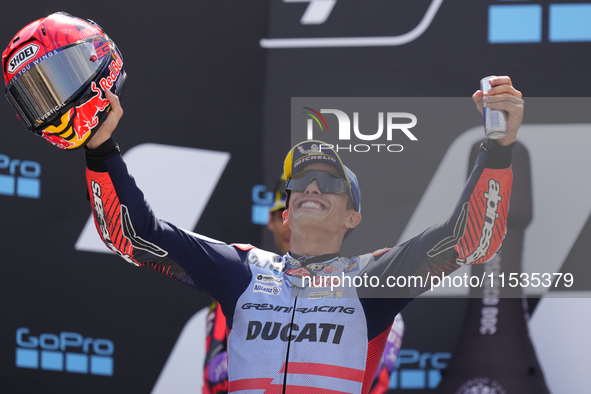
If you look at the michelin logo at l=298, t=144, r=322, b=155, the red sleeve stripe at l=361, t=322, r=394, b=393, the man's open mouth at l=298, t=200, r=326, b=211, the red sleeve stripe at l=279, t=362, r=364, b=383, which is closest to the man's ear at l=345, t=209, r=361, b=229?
the man's open mouth at l=298, t=200, r=326, b=211

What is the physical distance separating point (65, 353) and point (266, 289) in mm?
1516

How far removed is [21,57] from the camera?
Answer: 1.49 meters

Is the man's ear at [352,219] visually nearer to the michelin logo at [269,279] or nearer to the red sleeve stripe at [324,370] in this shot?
the michelin logo at [269,279]

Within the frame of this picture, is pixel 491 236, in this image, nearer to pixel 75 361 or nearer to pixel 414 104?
pixel 414 104

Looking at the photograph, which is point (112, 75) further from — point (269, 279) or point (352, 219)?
point (352, 219)

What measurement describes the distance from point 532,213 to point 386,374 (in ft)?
3.25

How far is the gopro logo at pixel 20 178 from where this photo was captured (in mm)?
2855

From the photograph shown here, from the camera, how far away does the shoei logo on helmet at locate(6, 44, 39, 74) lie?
149cm

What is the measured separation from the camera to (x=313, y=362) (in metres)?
1.73

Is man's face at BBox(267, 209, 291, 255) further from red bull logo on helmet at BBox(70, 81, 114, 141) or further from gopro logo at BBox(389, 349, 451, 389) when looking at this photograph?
red bull logo on helmet at BBox(70, 81, 114, 141)

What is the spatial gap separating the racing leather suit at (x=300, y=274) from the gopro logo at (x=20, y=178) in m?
1.41

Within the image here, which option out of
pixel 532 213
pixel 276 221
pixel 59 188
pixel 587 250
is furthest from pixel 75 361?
pixel 587 250

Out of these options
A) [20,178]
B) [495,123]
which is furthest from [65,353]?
[495,123]

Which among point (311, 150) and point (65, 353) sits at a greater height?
point (311, 150)
